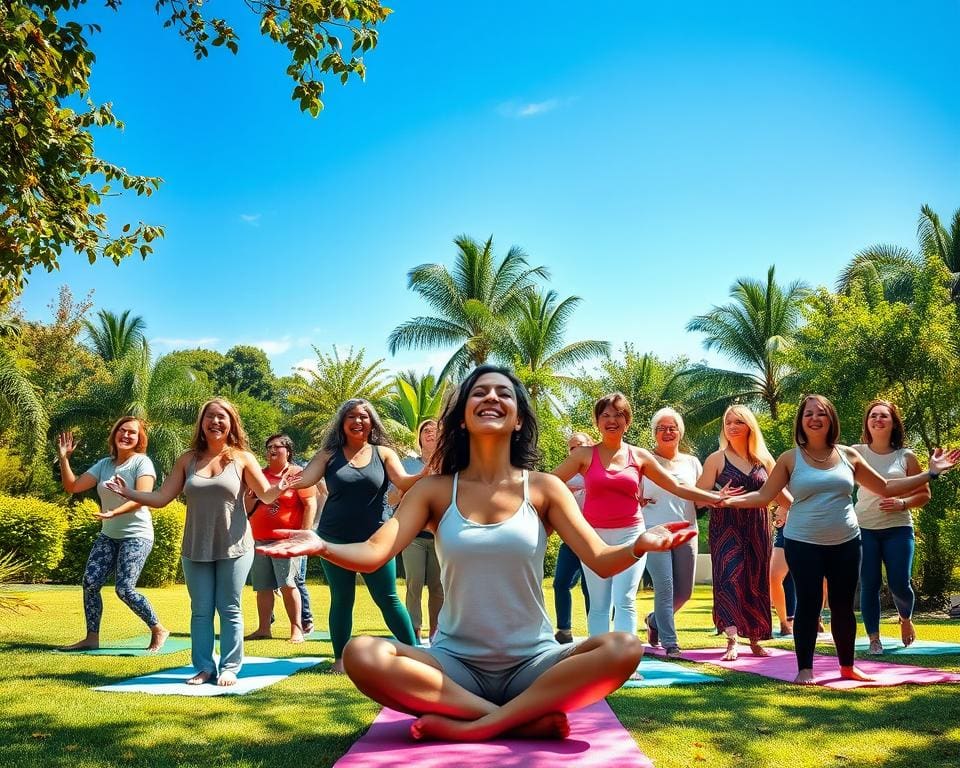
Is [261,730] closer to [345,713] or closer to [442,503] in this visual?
[345,713]

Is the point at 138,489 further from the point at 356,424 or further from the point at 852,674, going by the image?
the point at 852,674

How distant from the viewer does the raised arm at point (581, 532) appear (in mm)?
3701

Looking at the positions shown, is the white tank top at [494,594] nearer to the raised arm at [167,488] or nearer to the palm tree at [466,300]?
the raised arm at [167,488]

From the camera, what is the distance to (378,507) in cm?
645

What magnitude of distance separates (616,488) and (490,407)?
2.58 m

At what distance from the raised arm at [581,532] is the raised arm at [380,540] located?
537 mm

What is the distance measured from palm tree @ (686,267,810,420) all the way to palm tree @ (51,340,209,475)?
71.4 feet

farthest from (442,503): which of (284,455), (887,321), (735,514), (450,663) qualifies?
(887,321)

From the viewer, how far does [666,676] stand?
6336mm

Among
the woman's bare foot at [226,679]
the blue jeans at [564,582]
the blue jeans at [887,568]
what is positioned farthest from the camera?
the blue jeans at [564,582]

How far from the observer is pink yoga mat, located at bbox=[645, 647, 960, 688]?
5.83 meters

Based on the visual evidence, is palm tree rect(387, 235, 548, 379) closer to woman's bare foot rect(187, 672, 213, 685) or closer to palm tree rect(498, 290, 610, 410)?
palm tree rect(498, 290, 610, 410)

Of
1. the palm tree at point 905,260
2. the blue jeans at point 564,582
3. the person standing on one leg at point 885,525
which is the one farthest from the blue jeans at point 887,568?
the palm tree at point 905,260

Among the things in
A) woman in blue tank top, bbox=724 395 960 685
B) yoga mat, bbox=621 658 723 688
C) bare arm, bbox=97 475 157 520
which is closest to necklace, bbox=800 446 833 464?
woman in blue tank top, bbox=724 395 960 685
